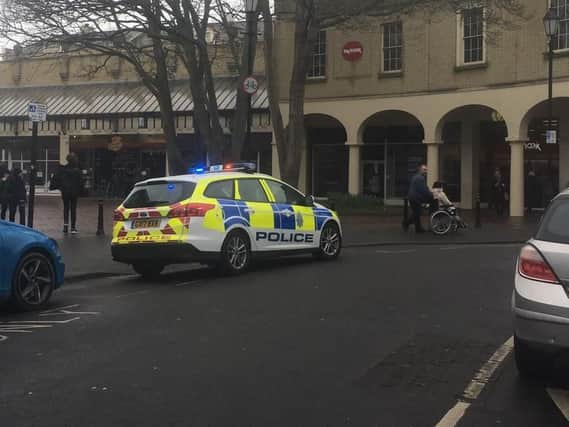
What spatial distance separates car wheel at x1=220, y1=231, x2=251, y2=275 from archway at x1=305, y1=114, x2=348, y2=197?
67.9ft

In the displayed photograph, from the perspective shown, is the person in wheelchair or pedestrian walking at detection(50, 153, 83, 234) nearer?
pedestrian walking at detection(50, 153, 83, 234)

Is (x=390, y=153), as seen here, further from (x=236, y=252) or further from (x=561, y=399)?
(x=561, y=399)

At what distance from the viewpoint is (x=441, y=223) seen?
59.9ft

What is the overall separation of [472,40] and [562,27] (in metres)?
3.37

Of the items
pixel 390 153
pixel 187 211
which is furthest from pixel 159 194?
pixel 390 153

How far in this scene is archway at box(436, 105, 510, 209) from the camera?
28.9m

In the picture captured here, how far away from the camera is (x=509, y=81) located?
973 inches

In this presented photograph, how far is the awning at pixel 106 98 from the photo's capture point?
33750mm

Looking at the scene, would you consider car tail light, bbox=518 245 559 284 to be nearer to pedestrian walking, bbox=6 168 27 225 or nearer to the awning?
pedestrian walking, bbox=6 168 27 225

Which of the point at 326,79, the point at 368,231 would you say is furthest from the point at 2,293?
the point at 326,79

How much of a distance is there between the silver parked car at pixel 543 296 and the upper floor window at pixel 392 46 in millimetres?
23439

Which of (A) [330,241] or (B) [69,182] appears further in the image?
(B) [69,182]


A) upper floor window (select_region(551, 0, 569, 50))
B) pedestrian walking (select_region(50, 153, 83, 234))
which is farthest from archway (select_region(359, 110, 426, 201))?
pedestrian walking (select_region(50, 153, 83, 234))

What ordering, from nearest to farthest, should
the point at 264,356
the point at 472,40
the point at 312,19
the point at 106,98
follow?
the point at 264,356
the point at 312,19
the point at 472,40
the point at 106,98
